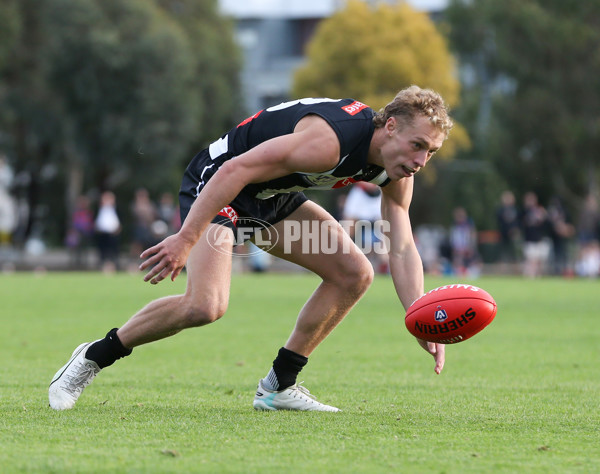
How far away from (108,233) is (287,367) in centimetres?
2217

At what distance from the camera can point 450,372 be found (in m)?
7.78

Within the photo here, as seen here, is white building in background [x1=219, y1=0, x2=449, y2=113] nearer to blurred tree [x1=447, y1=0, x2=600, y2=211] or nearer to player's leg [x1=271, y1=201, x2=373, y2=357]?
blurred tree [x1=447, y1=0, x2=600, y2=211]

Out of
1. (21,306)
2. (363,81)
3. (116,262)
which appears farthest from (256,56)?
(21,306)

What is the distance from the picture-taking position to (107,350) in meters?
5.82

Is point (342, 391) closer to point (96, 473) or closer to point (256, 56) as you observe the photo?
point (96, 473)

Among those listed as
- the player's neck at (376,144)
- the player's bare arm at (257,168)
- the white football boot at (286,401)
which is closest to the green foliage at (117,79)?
the white football boot at (286,401)

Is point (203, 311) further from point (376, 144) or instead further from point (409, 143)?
point (409, 143)

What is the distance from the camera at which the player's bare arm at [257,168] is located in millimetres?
5055

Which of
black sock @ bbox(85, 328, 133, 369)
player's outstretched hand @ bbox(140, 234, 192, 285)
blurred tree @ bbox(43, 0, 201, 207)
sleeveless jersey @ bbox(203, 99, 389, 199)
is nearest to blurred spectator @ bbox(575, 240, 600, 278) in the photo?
blurred tree @ bbox(43, 0, 201, 207)

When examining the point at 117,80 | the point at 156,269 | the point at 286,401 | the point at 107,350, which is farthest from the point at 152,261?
the point at 117,80

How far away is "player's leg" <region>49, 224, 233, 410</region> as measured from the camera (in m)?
5.51

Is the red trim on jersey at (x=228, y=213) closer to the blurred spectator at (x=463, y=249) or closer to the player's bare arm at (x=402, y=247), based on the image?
the player's bare arm at (x=402, y=247)

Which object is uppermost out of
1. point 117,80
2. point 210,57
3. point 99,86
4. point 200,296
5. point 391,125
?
point 210,57

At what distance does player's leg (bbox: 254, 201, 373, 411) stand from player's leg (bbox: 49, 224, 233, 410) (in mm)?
475
